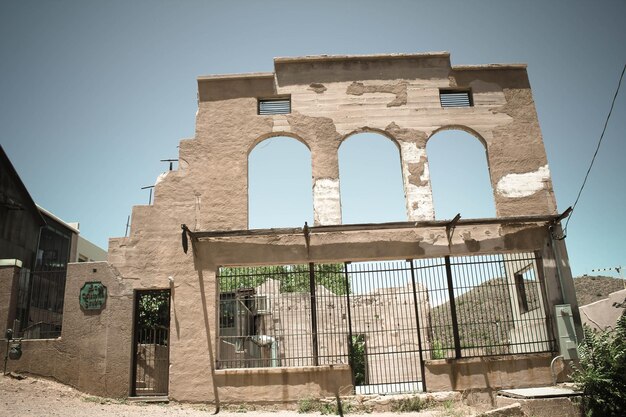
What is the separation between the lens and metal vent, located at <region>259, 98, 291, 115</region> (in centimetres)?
1226

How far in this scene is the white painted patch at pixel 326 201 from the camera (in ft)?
36.6

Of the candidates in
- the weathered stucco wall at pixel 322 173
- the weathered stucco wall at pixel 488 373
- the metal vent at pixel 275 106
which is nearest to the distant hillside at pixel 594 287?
the weathered stucco wall at pixel 322 173

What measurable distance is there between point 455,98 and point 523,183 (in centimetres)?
279

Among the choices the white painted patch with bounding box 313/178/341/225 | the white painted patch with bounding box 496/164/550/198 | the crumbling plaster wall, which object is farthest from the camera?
the white painted patch with bounding box 496/164/550/198

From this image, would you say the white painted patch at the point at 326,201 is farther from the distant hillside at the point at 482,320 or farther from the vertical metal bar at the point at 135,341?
the vertical metal bar at the point at 135,341

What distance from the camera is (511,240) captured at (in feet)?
36.2

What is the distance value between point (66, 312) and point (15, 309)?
49.0 inches

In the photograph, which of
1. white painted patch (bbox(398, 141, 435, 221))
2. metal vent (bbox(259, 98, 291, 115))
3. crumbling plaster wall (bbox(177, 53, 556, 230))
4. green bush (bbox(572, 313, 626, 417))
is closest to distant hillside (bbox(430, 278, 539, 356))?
green bush (bbox(572, 313, 626, 417))

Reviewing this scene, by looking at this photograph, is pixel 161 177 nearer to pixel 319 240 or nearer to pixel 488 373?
pixel 319 240

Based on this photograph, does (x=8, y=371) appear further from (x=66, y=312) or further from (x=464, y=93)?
(x=464, y=93)

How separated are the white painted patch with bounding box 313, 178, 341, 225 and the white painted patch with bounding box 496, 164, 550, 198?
3914 millimetres

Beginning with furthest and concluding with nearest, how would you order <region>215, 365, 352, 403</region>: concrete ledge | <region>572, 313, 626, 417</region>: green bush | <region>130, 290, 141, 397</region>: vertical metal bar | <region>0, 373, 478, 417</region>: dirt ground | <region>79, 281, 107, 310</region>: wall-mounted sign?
<region>79, 281, 107, 310</region>: wall-mounted sign
<region>130, 290, 141, 397</region>: vertical metal bar
<region>215, 365, 352, 403</region>: concrete ledge
<region>0, 373, 478, 417</region>: dirt ground
<region>572, 313, 626, 417</region>: green bush

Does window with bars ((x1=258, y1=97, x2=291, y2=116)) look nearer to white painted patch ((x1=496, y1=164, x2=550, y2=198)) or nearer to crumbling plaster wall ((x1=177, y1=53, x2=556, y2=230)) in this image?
crumbling plaster wall ((x1=177, y1=53, x2=556, y2=230))

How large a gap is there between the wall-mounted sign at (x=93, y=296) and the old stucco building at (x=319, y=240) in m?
0.12
